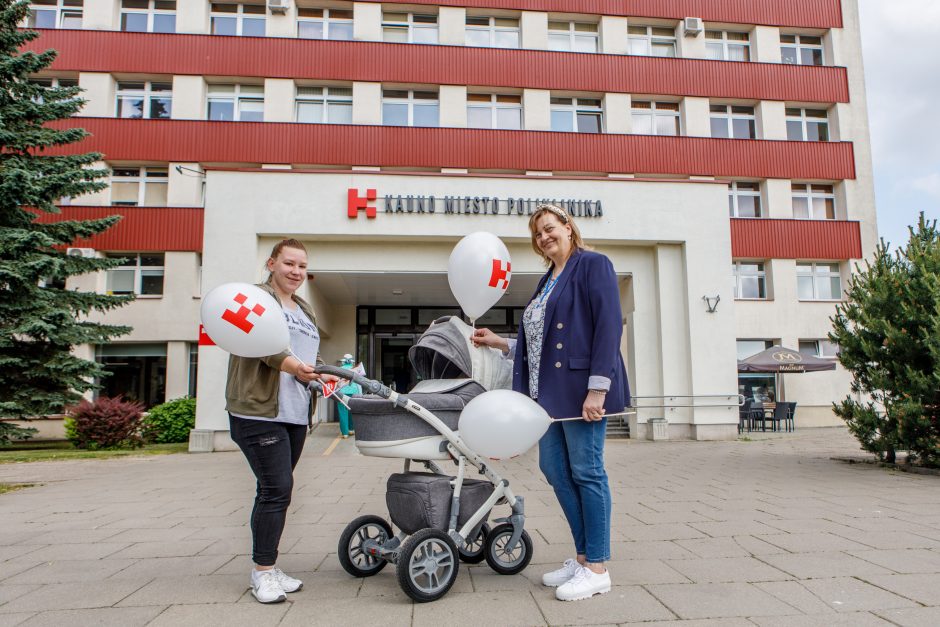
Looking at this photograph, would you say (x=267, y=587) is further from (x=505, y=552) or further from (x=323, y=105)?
(x=323, y=105)

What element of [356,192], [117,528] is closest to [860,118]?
[356,192]

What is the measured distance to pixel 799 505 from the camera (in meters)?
5.70

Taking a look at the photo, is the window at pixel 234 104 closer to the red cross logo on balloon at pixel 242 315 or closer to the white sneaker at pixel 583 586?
the red cross logo on balloon at pixel 242 315

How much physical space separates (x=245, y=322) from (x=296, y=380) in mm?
455

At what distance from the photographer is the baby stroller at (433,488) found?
3.16 meters

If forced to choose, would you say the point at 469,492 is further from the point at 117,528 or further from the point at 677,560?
the point at 117,528

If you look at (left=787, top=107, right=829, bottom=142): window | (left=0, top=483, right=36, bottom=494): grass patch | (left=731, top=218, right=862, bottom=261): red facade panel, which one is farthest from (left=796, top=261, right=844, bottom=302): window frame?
(left=0, top=483, right=36, bottom=494): grass patch

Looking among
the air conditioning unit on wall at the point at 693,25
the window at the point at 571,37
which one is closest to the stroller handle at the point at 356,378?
the window at the point at 571,37

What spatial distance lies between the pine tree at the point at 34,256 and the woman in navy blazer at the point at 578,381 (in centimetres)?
1167

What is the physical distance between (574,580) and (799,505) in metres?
3.54

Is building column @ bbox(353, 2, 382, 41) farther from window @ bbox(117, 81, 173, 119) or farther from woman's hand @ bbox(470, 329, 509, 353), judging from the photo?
woman's hand @ bbox(470, 329, 509, 353)

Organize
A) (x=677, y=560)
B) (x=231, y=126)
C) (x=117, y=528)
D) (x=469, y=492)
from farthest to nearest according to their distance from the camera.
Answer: (x=231, y=126) → (x=117, y=528) → (x=677, y=560) → (x=469, y=492)

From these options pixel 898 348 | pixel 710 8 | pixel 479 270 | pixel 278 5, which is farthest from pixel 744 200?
pixel 479 270

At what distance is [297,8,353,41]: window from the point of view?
20.3m
